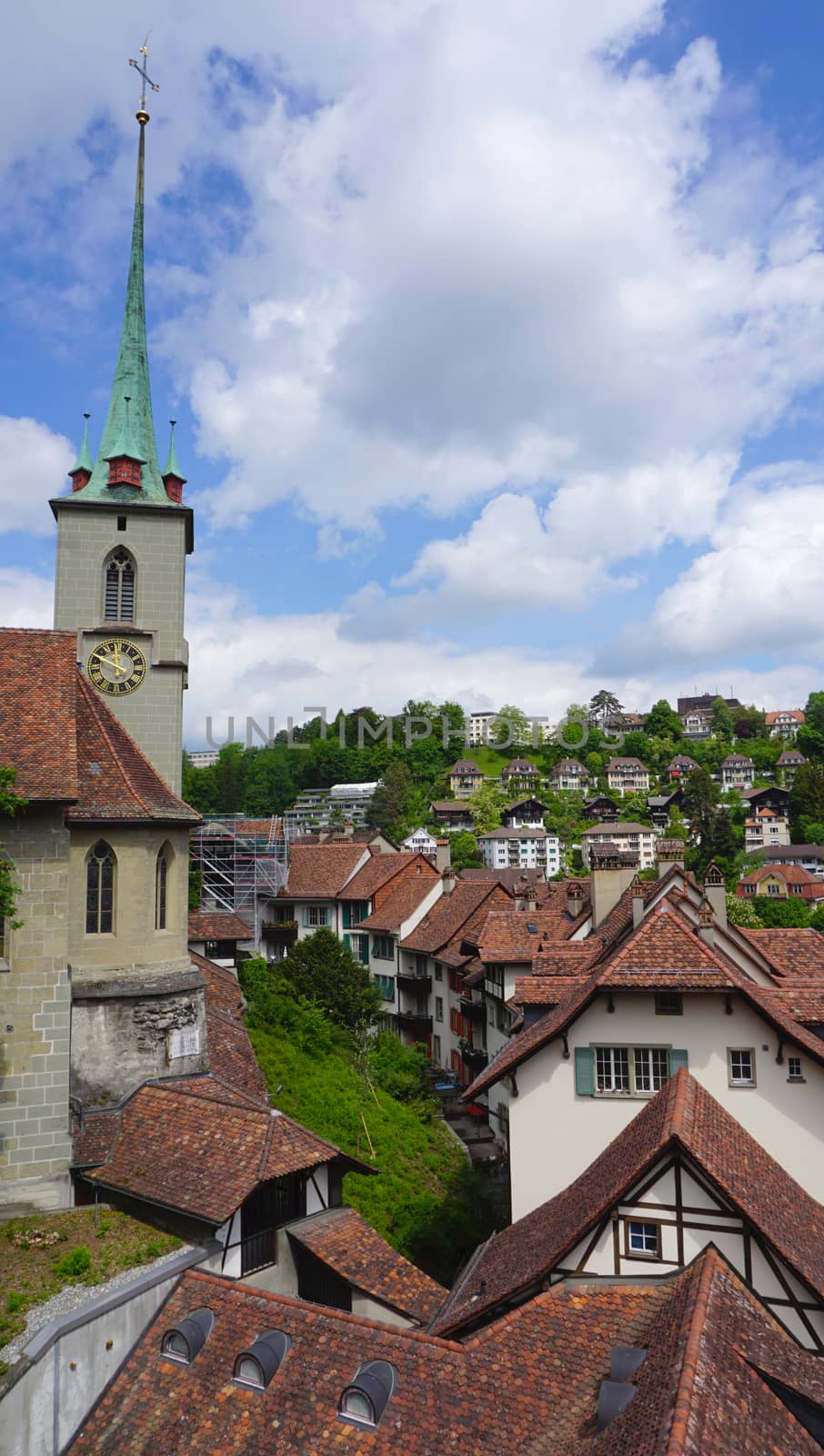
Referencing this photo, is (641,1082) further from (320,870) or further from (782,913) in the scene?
(782,913)

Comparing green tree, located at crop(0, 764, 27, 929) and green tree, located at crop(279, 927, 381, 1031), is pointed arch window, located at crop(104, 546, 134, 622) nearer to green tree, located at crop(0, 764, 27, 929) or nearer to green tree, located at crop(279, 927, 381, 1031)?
green tree, located at crop(0, 764, 27, 929)

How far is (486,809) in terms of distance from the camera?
143 m

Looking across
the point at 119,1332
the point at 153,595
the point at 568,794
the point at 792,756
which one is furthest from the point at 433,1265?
the point at 792,756

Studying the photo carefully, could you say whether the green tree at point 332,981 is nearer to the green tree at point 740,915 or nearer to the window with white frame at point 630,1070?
the window with white frame at point 630,1070

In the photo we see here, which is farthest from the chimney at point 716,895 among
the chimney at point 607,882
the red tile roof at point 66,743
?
the red tile roof at point 66,743

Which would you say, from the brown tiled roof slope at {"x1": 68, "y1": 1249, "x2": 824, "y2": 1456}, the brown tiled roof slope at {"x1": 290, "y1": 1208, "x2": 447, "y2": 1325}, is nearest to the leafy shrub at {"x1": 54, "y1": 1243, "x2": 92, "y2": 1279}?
the brown tiled roof slope at {"x1": 68, "y1": 1249, "x2": 824, "y2": 1456}

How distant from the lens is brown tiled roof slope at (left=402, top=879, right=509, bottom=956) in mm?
45000

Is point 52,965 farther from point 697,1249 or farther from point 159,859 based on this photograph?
point 697,1249

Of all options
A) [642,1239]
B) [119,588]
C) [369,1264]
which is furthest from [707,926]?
[119,588]

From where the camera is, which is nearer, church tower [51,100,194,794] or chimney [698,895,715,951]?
chimney [698,895,715,951]

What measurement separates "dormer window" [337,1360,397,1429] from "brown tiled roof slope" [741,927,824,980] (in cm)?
1451

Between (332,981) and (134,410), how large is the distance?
82.4 ft

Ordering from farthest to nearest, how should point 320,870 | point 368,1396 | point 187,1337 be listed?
1. point 320,870
2. point 187,1337
3. point 368,1396

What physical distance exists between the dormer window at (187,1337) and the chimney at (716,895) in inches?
524
